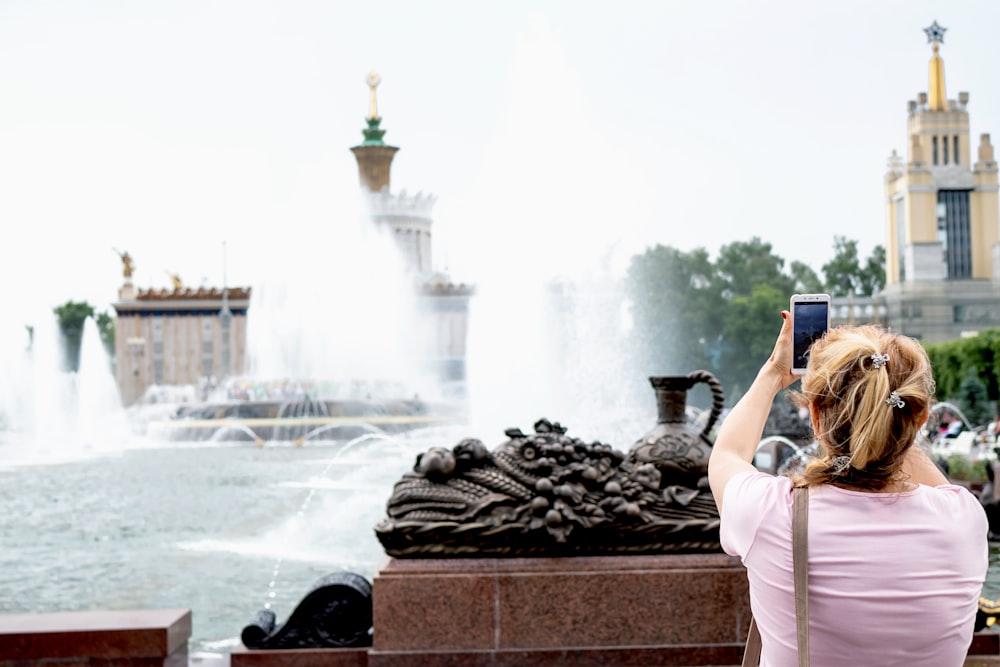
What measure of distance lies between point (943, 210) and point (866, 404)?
3176 inches

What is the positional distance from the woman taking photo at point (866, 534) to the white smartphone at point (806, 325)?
23cm

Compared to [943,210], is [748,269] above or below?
below

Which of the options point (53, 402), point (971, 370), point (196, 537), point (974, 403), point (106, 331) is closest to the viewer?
point (196, 537)

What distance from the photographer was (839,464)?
1.82 meters

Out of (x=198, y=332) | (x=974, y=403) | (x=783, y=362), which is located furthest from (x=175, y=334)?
(x=783, y=362)

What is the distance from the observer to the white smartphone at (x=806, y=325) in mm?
2084

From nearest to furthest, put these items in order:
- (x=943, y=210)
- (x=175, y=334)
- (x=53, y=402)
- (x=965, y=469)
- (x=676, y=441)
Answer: (x=676, y=441), (x=965, y=469), (x=53, y=402), (x=175, y=334), (x=943, y=210)

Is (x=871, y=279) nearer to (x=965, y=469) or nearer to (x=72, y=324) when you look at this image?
(x=72, y=324)

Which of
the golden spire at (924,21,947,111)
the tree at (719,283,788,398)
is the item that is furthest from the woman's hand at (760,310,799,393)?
the golden spire at (924,21,947,111)

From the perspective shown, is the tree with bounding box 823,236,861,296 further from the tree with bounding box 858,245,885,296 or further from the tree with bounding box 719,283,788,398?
the tree with bounding box 719,283,788,398

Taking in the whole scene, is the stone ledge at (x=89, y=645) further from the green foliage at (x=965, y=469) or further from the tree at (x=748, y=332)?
the tree at (x=748, y=332)

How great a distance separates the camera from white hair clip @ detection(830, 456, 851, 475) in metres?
1.81

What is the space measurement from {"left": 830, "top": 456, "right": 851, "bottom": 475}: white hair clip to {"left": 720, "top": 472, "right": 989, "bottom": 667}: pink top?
0.03 metres

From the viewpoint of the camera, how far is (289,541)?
11.0m
